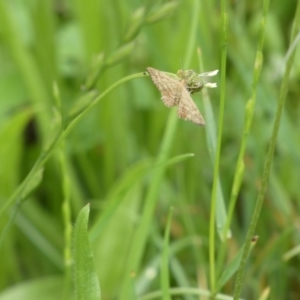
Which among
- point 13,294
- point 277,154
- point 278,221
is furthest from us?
point 277,154

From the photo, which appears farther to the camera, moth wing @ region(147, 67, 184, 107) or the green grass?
the green grass

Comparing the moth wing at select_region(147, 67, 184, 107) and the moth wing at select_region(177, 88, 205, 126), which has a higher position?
the moth wing at select_region(147, 67, 184, 107)

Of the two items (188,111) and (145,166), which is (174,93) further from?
(145,166)

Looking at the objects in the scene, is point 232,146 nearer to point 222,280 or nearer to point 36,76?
point 36,76

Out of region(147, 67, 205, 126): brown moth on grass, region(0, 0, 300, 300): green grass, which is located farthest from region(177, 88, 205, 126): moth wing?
region(0, 0, 300, 300): green grass

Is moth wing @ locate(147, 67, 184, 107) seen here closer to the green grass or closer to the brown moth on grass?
the brown moth on grass

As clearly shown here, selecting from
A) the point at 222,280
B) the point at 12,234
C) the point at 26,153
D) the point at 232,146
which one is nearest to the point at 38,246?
the point at 12,234

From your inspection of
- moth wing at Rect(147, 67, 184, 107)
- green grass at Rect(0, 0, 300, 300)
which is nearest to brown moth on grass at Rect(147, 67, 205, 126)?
moth wing at Rect(147, 67, 184, 107)

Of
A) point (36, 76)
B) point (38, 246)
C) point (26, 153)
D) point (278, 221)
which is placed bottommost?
point (278, 221)

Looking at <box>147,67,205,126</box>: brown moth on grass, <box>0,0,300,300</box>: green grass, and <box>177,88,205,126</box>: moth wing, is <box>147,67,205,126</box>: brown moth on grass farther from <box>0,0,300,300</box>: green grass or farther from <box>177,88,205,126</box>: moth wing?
<box>0,0,300,300</box>: green grass
